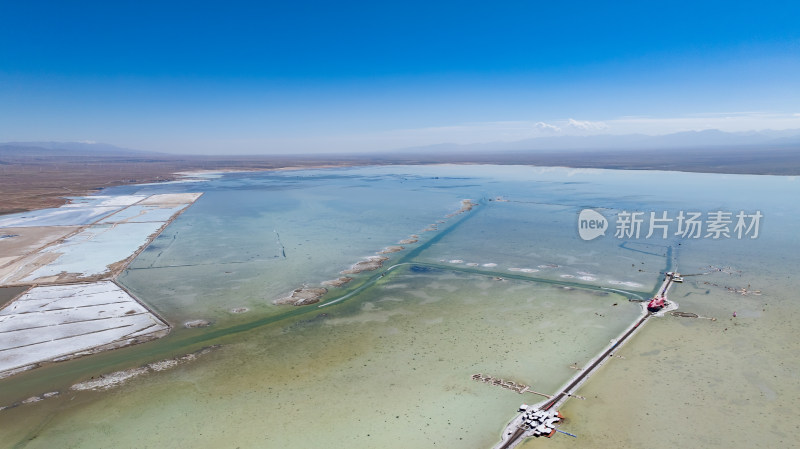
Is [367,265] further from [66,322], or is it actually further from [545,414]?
[545,414]

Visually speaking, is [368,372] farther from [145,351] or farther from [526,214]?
[526,214]

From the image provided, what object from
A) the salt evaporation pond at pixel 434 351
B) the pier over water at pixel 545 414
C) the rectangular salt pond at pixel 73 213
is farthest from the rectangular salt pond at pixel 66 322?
the rectangular salt pond at pixel 73 213

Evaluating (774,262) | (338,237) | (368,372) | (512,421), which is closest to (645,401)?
(512,421)

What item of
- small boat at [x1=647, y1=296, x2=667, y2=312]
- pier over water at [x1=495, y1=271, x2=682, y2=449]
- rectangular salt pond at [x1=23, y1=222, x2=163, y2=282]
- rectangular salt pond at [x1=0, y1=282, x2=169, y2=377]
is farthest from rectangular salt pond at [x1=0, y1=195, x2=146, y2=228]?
small boat at [x1=647, y1=296, x2=667, y2=312]

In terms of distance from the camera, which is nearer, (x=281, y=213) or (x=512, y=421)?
(x=512, y=421)

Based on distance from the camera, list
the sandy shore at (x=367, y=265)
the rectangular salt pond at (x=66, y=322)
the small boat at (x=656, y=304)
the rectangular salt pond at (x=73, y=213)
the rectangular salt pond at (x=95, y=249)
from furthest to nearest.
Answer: the rectangular salt pond at (x=73, y=213), the sandy shore at (x=367, y=265), the rectangular salt pond at (x=95, y=249), the small boat at (x=656, y=304), the rectangular salt pond at (x=66, y=322)

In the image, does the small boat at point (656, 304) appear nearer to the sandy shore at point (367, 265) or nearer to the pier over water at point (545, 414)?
the pier over water at point (545, 414)
